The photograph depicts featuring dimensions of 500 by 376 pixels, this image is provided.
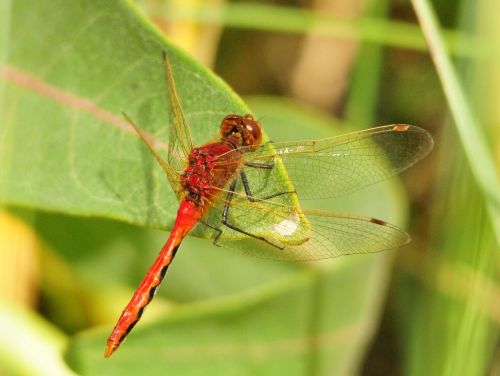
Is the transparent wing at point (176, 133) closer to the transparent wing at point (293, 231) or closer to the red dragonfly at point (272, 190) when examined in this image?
the red dragonfly at point (272, 190)

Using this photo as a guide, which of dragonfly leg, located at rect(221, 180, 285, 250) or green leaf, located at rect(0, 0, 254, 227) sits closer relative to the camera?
green leaf, located at rect(0, 0, 254, 227)

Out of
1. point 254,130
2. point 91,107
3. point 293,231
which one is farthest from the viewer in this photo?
point 254,130

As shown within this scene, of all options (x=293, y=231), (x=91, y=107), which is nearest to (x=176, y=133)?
(x=91, y=107)

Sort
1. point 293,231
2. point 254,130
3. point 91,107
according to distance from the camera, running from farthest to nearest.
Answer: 1. point 254,130
2. point 293,231
3. point 91,107

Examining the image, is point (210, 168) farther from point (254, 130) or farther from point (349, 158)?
point (349, 158)

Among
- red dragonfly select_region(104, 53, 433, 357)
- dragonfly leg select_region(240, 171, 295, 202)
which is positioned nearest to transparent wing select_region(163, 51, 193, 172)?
red dragonfly select_region(104, 53, 433, 357)

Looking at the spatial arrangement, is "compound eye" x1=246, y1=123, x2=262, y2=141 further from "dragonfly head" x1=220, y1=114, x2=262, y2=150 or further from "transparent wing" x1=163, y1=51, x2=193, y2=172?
"transparent wing" x1=163, y1=51, x2=193, y2=172

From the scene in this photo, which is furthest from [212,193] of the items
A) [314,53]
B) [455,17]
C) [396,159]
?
[314,53]
